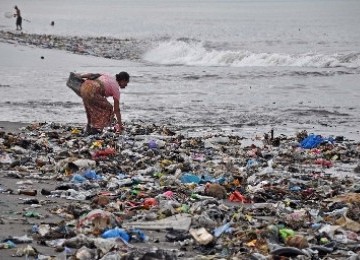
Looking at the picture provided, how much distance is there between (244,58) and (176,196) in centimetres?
2451

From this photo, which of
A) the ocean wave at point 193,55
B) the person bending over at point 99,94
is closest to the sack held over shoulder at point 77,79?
the person bending over at point 99,94

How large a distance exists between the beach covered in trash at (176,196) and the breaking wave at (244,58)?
17.6m

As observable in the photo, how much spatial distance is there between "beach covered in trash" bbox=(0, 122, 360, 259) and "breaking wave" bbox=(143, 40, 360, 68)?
57.6ft

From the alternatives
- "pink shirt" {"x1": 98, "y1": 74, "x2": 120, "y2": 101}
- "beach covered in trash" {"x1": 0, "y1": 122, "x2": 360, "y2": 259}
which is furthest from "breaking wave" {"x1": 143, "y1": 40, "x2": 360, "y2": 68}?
"pink shirt" {"x1": 98, "y1": 74, "x2": 120, "y2": 101}

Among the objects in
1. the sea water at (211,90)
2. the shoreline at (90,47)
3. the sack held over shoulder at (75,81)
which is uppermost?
the sack held over shoulder at (75,81)

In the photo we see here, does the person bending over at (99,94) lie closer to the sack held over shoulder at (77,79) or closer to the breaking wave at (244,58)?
the sack held over shoulder at (77,79)

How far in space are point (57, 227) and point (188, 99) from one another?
12318mm

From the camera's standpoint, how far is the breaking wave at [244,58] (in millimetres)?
29031

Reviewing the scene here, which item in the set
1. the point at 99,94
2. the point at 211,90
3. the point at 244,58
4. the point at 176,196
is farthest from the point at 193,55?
the point at 176,196

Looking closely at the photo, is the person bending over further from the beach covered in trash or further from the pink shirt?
the beach covered in trash

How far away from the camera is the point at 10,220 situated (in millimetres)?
5906

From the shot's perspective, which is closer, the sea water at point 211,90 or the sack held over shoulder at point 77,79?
the sack held over shoulder at point 77,79

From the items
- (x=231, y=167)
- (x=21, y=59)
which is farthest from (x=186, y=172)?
(x=21, y=59)

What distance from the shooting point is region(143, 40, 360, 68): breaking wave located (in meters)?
29.0
